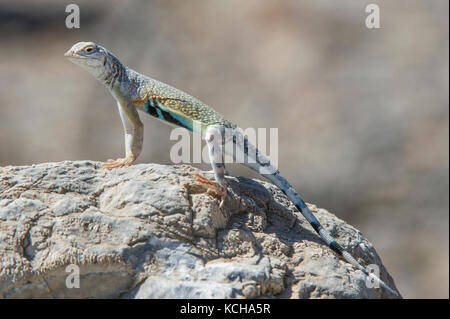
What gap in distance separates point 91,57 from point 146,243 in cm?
198

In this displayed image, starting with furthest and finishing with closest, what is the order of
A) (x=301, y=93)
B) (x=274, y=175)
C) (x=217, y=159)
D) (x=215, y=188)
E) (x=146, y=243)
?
(x=301, y=93) < (x=274, y=175) < (x=217, y=159) < (x=215, y=188) < (x=146, y=243)

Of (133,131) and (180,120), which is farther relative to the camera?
(133,131)

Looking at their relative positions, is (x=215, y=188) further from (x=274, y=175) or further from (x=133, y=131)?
(x=133, y=131)

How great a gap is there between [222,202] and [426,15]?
1030 cm

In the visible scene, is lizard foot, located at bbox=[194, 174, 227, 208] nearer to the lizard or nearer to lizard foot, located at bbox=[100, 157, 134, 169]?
the lizard

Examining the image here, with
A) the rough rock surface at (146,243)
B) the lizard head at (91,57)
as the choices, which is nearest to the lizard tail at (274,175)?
the rough rock surface at (146,243)

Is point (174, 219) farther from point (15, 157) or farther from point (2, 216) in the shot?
point (15, 157)

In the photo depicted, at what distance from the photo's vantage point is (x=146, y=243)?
12.2ft

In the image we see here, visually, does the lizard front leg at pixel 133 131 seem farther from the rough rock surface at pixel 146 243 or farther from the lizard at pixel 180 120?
the rough rock surface at pixel 146 243

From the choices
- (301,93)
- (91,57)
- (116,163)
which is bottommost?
(116,163)

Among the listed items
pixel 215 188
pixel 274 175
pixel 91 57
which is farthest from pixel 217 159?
pixel 91 57

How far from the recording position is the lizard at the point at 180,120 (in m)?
4.45

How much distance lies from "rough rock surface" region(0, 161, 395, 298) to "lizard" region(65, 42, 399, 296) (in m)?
0.12

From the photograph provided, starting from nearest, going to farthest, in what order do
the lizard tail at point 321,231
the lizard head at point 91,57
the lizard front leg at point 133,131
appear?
the lizard tail at point 321,231, the lizard head at point 91,57, the lizard front leg at point 133,131
